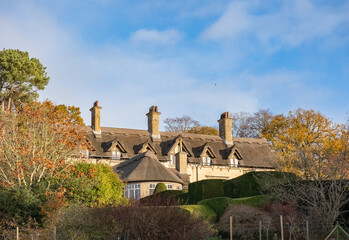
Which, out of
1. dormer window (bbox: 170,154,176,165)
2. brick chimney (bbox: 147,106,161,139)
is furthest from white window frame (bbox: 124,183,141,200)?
brick chimney (bbox: 147,106,161,139)

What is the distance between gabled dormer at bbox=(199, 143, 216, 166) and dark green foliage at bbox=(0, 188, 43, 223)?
2997 centimetres

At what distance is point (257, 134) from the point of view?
58.3 m

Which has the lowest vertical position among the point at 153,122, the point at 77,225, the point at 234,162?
the point at 77,225

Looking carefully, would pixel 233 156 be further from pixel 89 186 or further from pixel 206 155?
pixel 89 186

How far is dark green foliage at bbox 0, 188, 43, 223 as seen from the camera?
19.1 m

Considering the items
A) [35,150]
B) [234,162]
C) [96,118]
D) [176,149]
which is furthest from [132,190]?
[234,162]

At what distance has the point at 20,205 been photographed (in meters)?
19.3

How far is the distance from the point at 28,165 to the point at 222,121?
107 feet

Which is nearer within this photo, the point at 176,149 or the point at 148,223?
the point at 148,223

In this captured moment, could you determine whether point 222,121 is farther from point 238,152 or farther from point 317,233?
point 317,233

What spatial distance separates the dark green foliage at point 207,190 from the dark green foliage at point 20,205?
34.2 feet

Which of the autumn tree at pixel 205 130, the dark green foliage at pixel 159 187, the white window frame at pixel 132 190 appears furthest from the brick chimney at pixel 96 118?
the autumn tree at pixel 205 130

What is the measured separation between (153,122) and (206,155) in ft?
22.0

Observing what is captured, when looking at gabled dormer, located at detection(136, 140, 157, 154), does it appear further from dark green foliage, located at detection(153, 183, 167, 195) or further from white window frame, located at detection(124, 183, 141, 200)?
dark green foliage, located at detection(153, 183, 167, 195)
